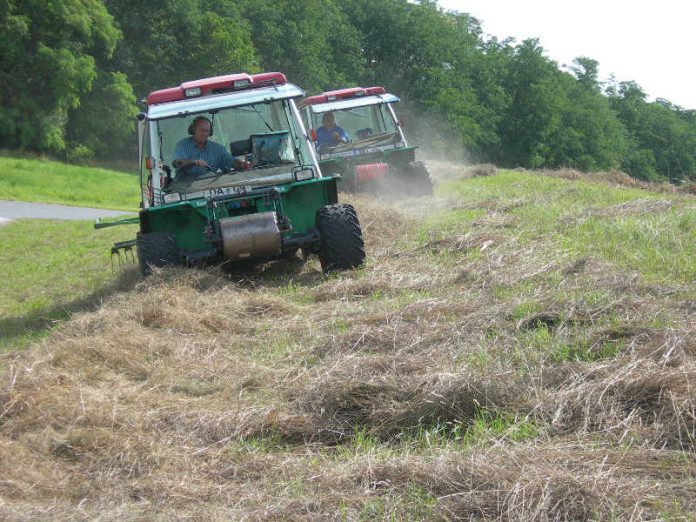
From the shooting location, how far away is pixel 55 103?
40719 millimetres

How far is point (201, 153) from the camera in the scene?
396 inches

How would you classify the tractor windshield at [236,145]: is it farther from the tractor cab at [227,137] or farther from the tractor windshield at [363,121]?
the tractor windshield at [363,121]

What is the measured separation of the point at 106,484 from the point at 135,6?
4785 cm

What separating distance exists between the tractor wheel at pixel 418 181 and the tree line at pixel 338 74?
87.4ft

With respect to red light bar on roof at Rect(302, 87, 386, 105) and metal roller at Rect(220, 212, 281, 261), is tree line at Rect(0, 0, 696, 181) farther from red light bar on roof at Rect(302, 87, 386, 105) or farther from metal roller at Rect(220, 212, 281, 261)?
metal roller at Rect(220, 212, 281, 261)

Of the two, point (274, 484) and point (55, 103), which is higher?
point (55, 103)

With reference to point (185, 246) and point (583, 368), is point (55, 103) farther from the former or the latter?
point (583, 368)

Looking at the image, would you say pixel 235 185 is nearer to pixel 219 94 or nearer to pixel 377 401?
pixel 219 94

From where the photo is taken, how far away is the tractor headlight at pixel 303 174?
31.7ft

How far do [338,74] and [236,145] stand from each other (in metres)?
47.4

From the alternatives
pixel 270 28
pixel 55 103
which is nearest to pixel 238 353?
pixel 55 103

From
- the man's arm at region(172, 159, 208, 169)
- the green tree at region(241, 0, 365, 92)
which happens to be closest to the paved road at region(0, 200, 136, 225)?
the man's arm at region(172, 159, 208, 169)

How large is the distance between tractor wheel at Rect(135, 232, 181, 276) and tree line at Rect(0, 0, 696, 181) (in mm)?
31887

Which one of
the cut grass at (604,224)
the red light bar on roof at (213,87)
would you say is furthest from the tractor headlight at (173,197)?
the cut grass at (604,224)
